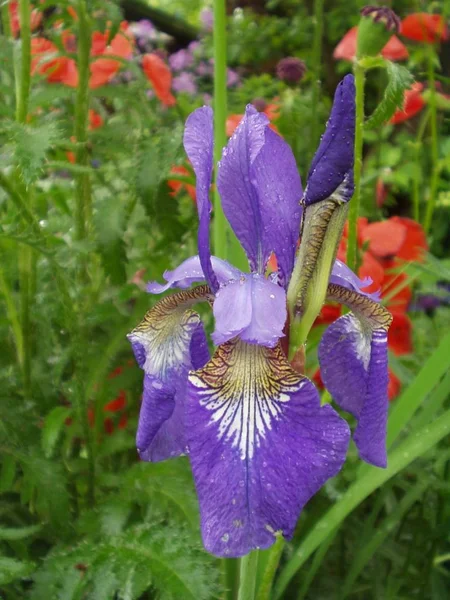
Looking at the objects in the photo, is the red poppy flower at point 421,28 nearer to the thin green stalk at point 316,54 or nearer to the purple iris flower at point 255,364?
the thin green stalk at point 316,54

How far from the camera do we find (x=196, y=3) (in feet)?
11.1

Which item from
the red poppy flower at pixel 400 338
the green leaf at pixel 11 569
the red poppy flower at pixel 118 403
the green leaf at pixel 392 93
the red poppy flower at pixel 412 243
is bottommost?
the red poppy flower at pixel 118 403

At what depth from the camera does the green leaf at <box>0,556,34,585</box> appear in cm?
61

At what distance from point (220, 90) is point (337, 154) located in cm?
33

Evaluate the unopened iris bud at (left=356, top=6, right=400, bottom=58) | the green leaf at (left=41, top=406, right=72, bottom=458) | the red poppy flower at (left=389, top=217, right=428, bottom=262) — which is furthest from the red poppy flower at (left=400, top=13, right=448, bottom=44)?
the green leaf at (left=41, top=406, right=72, bottom=458)

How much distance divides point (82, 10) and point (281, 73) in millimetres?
472

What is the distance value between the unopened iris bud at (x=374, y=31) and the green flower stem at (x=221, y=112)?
0.15 metres

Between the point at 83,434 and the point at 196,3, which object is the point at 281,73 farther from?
the point at 196,3

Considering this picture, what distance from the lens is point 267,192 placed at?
0.54 m

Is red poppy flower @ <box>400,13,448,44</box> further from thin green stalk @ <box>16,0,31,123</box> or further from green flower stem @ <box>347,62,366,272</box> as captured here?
thin green stalk @ <box>16,0,31,123</box>

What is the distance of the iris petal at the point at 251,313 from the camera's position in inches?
18.7

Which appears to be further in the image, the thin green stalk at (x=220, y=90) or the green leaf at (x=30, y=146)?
the thin green stalk at (x=220, y=90)

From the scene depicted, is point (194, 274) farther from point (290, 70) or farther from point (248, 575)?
point (290, 70)

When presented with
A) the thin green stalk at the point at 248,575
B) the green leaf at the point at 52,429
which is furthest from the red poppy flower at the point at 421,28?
the thin green stalk at the point at 248,575
